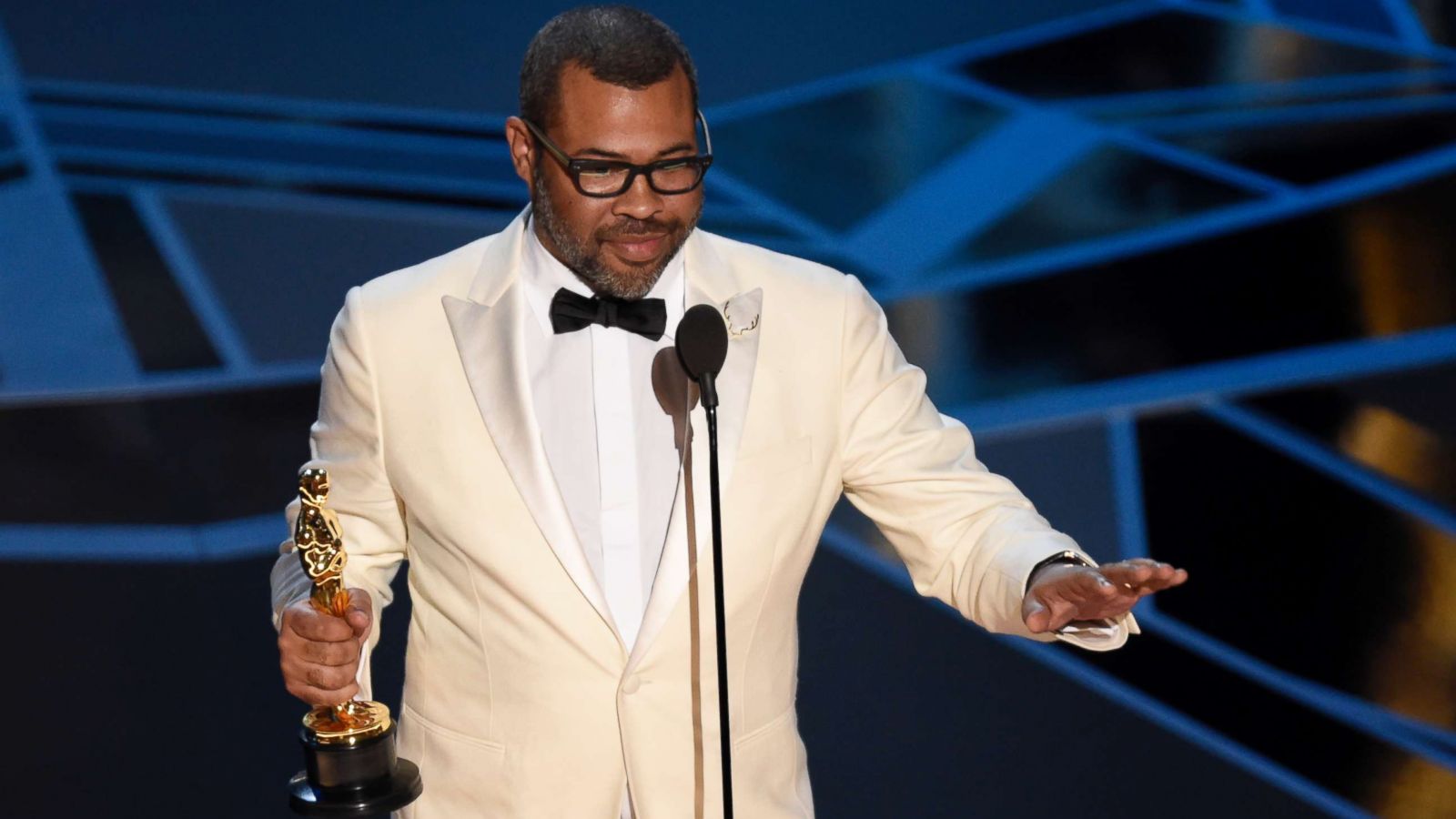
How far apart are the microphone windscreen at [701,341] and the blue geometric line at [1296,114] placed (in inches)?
106

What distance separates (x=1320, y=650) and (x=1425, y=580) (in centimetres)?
31

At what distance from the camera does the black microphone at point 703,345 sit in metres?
1.59

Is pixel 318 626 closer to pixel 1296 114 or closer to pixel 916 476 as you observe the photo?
pixel 916 476

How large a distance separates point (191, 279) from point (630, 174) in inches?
94.9

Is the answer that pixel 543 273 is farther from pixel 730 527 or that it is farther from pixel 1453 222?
pixel 1453 222

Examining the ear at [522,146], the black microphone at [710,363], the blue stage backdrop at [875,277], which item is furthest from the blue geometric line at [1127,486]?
the black microphone at [710,363]

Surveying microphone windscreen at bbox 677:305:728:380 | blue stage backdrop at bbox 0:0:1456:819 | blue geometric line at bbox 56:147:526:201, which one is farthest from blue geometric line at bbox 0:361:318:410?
microphone windscreen at bbox 677:305:728:380

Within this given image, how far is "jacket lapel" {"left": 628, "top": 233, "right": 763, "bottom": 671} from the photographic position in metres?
1.84

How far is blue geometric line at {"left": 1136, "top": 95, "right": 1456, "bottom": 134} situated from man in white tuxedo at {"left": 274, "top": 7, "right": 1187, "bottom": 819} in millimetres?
2198

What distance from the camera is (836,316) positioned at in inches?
80.4

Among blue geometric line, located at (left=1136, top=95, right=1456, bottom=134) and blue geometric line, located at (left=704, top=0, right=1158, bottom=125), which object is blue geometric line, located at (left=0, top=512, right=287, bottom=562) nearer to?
blue geometric line, located at (left=704, top=0, right=1158, bottom=125)

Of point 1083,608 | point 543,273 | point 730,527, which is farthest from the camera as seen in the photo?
point 543,273

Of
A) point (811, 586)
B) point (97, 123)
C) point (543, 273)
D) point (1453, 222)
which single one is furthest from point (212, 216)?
point (1453, 222)

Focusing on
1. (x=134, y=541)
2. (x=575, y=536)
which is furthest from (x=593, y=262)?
(x=134, y=541)
